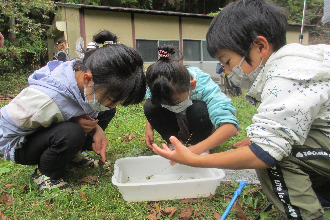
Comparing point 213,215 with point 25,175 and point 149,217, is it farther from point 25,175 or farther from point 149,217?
point 25,175

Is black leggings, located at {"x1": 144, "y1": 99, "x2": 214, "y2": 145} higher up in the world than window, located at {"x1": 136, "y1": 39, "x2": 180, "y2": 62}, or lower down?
lower down

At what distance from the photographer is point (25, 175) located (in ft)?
5.58

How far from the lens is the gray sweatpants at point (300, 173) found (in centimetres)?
96

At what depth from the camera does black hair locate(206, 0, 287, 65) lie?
104cm

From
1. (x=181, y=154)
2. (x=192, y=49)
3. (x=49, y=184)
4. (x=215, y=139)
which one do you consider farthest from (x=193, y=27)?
(x=181, y=154)

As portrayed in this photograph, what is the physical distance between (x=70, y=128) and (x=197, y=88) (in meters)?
0.90

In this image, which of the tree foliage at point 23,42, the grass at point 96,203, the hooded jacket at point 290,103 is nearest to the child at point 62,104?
the grass at point 96,203

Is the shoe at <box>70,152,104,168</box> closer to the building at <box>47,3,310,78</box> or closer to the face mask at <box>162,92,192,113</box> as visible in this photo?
the face mask at <box>162,92,192,113</box>

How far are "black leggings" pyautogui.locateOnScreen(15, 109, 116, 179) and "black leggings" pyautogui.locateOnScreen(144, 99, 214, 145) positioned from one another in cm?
61

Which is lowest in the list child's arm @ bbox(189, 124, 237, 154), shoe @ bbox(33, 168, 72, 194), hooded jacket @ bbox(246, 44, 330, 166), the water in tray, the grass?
the water in tray

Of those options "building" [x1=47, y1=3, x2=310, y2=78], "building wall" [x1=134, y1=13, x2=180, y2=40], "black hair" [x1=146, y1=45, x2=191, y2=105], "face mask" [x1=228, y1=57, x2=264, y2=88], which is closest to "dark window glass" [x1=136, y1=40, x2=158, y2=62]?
"building" [x1=47, y1=3, x2=310, y2=78]

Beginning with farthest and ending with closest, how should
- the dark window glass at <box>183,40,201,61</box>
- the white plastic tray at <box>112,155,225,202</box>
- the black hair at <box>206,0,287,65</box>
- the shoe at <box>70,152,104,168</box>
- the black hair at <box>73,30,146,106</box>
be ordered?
the dark window glass at <box>183,40,201,61</box>, the shoe at <box>70,152,104,168</box>, the white plastic tray at <box>112,155,225,202</box>, the black hair at <box>73,30,146,106</box>, the black hair at <box>206,0,287,65</box>

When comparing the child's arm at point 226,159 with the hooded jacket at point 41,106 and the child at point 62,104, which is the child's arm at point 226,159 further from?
the hooded jacket at point 41,106

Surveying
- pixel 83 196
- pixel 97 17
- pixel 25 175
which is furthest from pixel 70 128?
pixel 97 17
